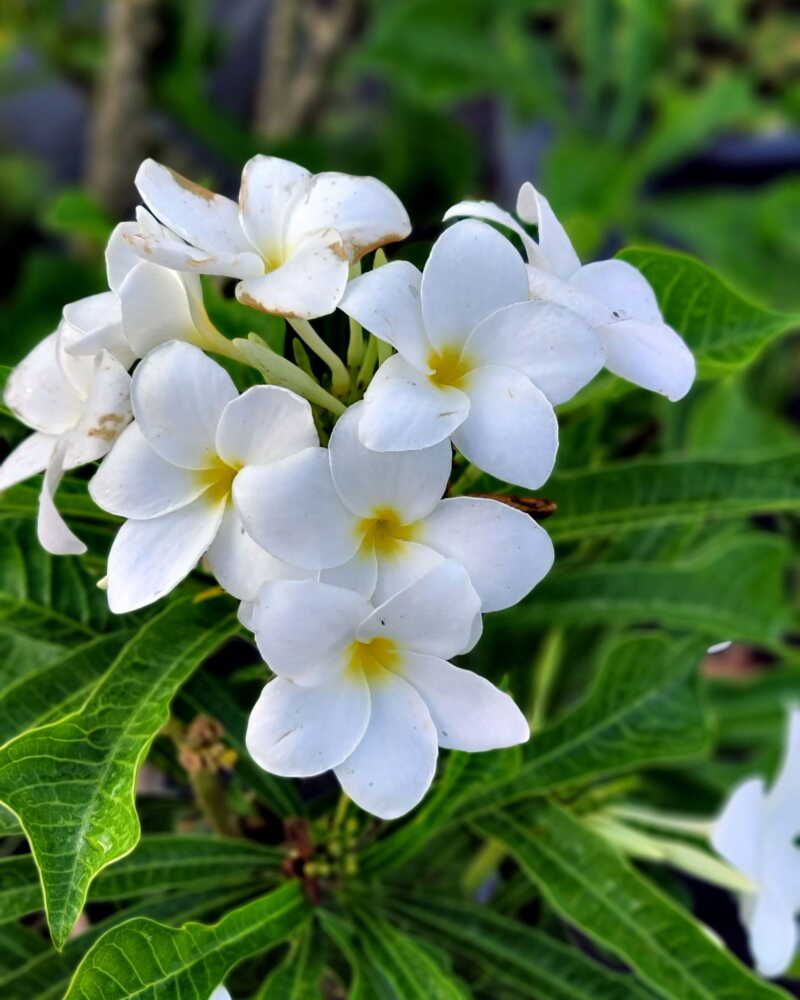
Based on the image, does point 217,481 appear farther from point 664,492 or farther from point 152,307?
point 664,492

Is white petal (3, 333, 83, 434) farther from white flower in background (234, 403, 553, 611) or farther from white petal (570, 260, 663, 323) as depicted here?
white petal (570, 260, 663, 323)

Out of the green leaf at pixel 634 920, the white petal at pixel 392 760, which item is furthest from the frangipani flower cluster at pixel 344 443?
the green leaf at pixel 634 920

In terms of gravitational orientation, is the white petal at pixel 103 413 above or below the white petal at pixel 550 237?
below

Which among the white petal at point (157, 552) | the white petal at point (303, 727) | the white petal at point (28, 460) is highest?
the white petal at point (157, 552)

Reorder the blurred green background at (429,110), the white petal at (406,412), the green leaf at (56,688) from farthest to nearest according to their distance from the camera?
the blurred green background at (429,110) → the green leaf at (56,688) → the white petal at (406,412)

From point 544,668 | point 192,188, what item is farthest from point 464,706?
point 544,668

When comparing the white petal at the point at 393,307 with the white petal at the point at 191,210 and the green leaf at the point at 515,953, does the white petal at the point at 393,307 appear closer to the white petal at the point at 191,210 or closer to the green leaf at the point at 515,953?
the white petal at the point at 191,210

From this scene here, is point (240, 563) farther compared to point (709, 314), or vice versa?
point (709, 314)
